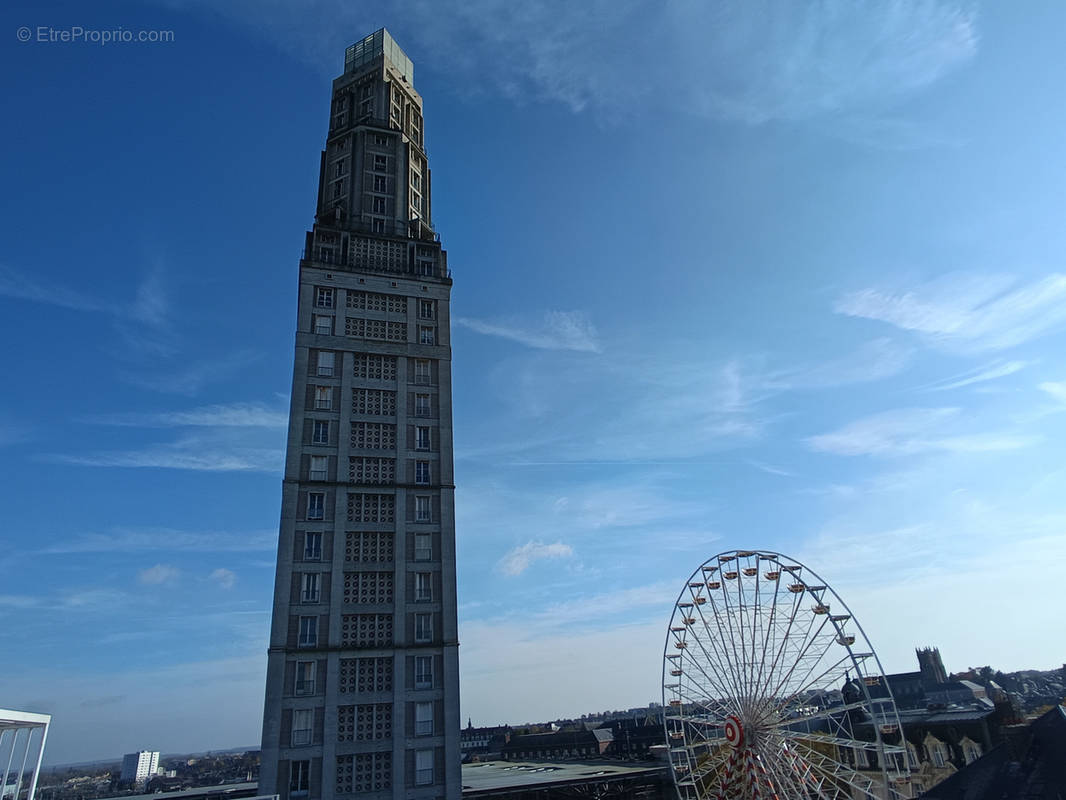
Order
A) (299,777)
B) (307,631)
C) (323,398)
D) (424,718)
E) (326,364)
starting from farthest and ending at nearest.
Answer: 1. (326,364)
2. (323,398)
3. (424,718)
4. (307,631)
5. (299,777)

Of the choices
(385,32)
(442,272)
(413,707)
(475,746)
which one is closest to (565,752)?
(475,746)

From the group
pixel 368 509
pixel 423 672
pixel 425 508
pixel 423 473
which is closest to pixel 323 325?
pixel 423 473

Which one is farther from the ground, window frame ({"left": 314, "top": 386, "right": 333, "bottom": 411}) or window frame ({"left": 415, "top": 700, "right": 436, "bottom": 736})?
window frame ({"left": 314, "top": 386, "right": 333, "bottom": 411})

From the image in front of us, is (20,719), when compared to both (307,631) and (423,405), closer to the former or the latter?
(307,631)

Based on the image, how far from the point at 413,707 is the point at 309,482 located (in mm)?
19377

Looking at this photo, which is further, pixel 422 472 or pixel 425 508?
pixel 422 472

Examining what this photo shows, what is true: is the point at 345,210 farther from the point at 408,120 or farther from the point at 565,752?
the point at 565,752

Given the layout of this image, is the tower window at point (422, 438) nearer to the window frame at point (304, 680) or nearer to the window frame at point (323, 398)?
the window frame at point (323, 398)

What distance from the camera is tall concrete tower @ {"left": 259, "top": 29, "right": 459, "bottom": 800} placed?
1870 inches

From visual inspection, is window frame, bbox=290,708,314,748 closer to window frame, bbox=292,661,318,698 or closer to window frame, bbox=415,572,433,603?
window frame, bbox=292,661,318,698

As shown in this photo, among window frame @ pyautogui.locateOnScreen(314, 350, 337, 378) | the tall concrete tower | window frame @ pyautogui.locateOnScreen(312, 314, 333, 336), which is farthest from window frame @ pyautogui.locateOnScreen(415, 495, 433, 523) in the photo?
window frame @ pyautogui.locateOnScreen(312, 314, 333, 336)

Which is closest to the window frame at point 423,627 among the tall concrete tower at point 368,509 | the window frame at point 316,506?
the tall concrete tower at point 368,509

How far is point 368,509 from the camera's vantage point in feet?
179

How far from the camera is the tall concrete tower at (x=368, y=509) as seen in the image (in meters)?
47.5
